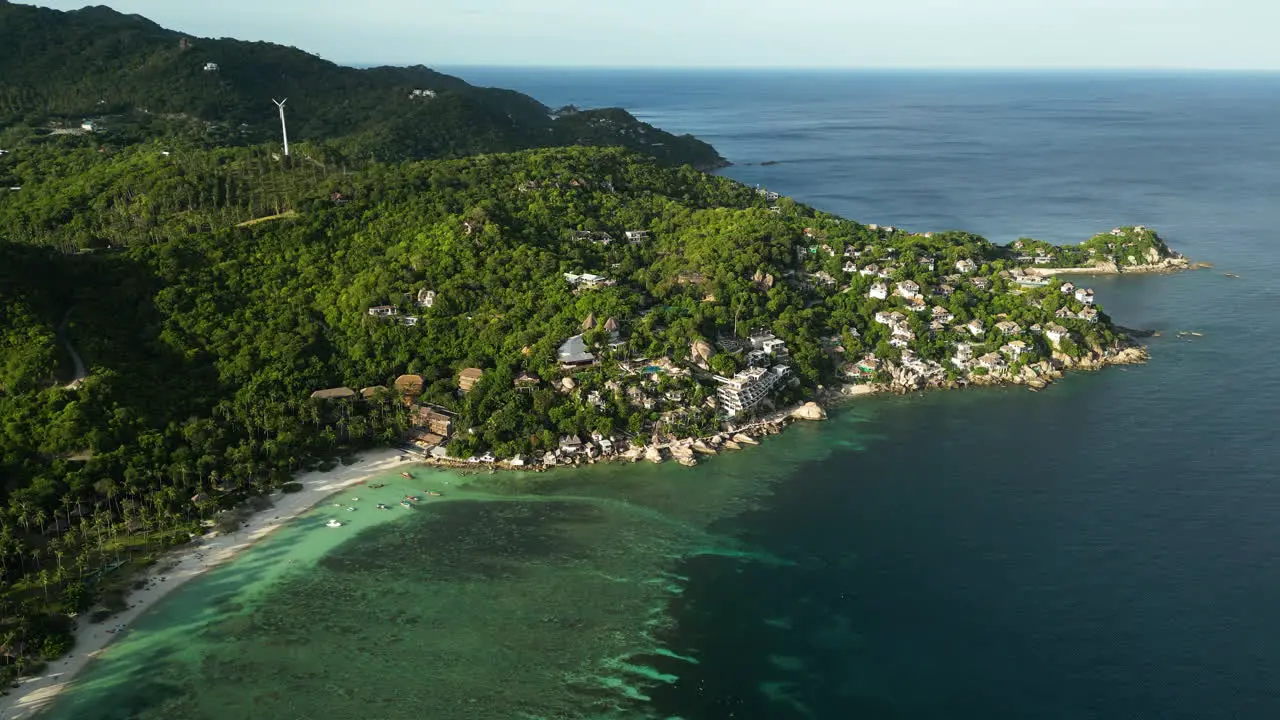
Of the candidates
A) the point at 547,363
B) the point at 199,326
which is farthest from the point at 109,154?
the point at 547,363

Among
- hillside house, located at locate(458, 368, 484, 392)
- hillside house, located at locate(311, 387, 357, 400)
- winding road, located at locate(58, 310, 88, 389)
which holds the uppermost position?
winding road, located at locate(58, 310, 88, 389)

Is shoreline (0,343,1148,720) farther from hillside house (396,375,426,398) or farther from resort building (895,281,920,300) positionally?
resort building (895,281,920,300)

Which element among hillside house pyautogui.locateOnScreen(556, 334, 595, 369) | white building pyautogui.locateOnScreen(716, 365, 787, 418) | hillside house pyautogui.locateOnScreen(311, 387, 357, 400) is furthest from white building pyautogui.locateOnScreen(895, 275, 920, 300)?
hillside house pyautogui.locateOnScreen(311, 387, 357, 400)

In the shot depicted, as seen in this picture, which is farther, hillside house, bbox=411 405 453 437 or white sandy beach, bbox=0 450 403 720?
hillside house, bbox=411 405 453 437

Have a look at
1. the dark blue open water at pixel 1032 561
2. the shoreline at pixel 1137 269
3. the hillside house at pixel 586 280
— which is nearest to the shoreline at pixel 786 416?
the dark blue open water at pixel 1032 561

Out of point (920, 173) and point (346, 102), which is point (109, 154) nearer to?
point (346, 102)

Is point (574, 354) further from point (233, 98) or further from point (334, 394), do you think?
point (233, 98)
